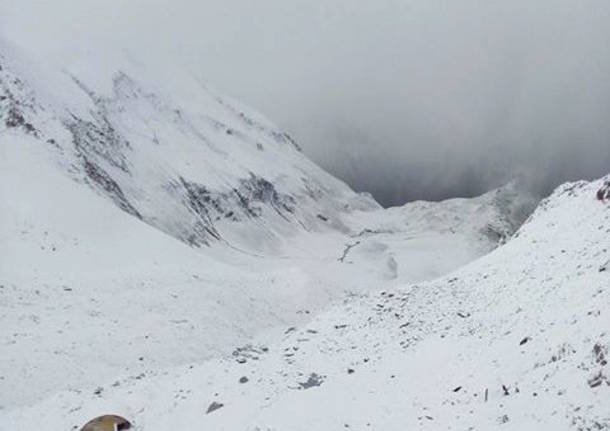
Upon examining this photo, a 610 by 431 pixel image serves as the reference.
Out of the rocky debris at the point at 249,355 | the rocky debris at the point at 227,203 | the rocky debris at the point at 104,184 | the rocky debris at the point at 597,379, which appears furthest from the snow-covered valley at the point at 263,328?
the rocky debris at the point at 227,203

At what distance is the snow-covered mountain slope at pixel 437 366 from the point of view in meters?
20.8

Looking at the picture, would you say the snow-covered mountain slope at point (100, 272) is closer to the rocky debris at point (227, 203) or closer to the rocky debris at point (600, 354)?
the rocky debris at point (227, 203)

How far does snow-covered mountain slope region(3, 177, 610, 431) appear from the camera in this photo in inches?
820

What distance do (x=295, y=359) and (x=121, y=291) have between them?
17635 millimetres

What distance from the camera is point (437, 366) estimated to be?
2645cm

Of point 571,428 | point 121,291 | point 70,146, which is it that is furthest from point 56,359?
point 70,146

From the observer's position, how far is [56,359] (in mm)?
33219

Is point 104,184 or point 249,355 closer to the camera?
point 249,355

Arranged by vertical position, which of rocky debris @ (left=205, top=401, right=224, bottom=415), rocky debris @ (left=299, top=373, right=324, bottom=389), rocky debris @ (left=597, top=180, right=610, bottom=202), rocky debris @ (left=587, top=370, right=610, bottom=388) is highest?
rocky debris @ (left=597, top=180, right=610, bottom=202)

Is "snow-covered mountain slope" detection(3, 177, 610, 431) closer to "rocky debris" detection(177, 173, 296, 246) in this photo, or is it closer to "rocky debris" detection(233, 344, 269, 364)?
"rocky debris" detection(233, 344, 269, 364)

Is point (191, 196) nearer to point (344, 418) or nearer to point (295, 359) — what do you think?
point (295, 359)

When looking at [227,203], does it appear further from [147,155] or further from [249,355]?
[249,355]

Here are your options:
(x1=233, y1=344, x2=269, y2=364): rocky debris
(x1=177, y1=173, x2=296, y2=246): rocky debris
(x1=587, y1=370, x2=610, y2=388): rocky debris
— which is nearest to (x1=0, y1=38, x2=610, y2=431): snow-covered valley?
(x1=587, y1=370, x2=610, y2=388): rocky debris

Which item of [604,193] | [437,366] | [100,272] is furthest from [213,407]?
[100,272]
